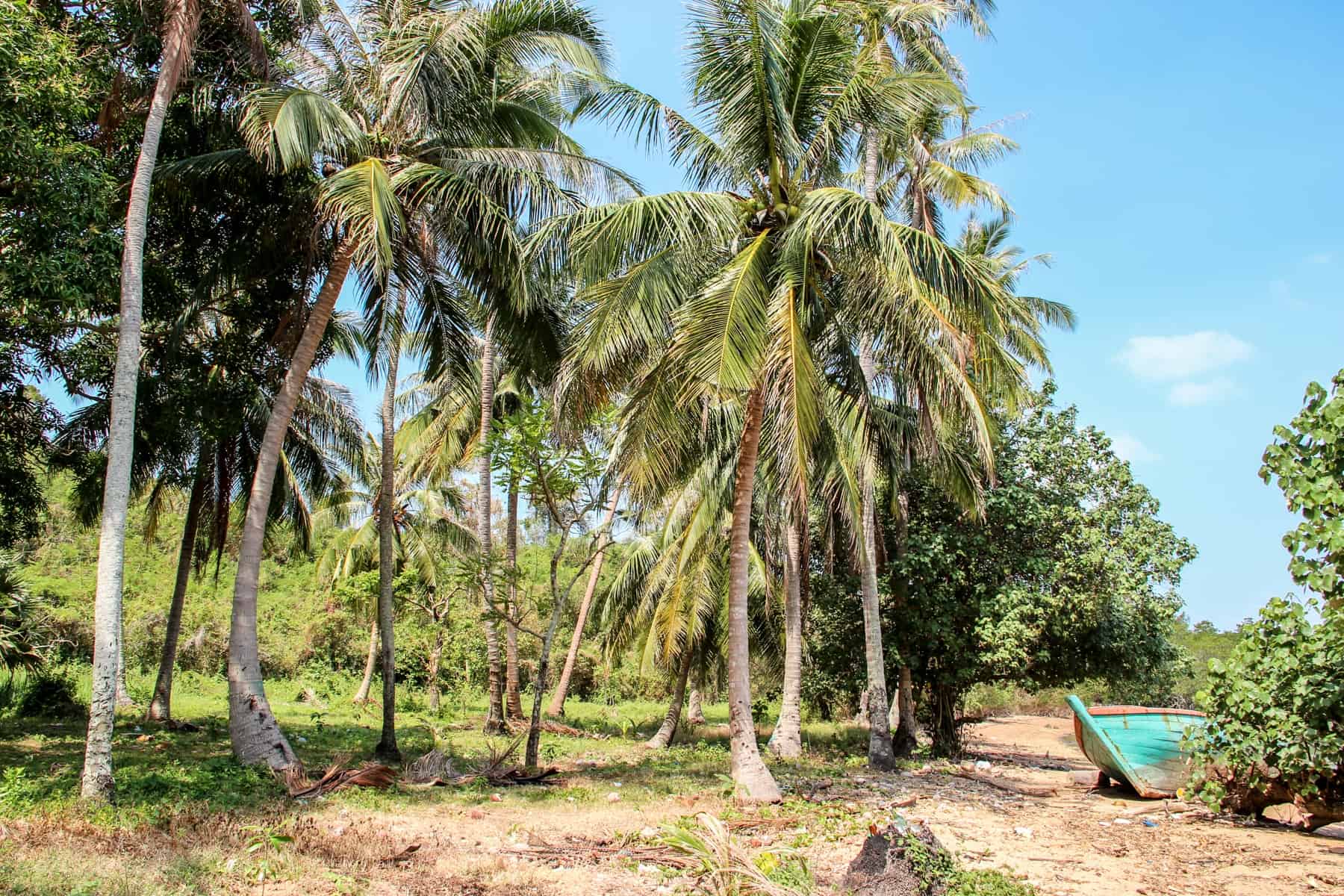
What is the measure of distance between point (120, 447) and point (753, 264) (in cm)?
647

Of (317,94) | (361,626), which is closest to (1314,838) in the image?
(317,94)

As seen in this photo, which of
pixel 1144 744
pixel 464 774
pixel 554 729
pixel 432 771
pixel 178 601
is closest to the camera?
Answer: pixel 432 771

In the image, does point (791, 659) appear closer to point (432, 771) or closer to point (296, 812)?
point (432, 771)

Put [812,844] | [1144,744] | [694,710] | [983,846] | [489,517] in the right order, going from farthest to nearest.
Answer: [694,710]
[489,517]
[1144,744]
[983,846]
[812,844]

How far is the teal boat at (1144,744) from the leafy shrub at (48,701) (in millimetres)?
17561

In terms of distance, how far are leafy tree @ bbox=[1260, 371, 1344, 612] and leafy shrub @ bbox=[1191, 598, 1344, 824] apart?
55 centimetres

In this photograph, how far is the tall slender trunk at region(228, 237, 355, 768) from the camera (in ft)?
31.8

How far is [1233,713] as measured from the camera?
9.47 metres

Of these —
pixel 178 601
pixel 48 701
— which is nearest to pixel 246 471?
pixel 178 601

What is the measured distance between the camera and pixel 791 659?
50.1 feet

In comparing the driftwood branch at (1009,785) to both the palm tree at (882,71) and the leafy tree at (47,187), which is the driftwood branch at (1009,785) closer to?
the palm tree at (882,71)

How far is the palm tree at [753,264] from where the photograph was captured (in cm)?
924

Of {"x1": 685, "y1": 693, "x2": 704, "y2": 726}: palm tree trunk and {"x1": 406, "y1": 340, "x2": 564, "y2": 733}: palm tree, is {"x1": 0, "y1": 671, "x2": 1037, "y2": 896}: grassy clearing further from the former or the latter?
{"x1": 685, "y1": 693, "x2": 704, "y2": 726}: palm tree trunk

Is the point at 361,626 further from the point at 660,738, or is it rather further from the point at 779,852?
the point at 779,852
